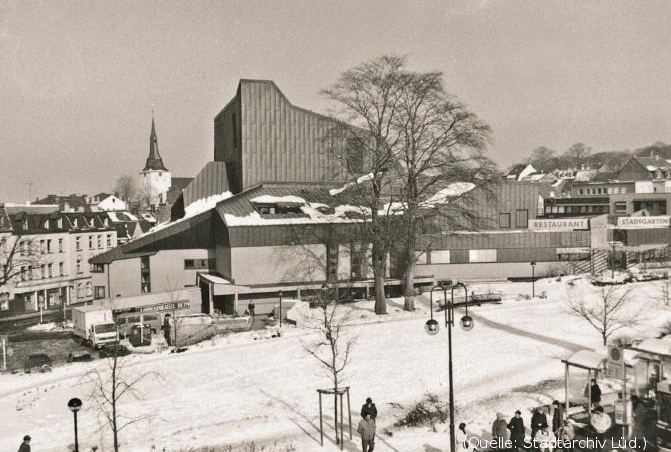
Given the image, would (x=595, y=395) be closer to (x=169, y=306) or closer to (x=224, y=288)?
(x=224, y=288)

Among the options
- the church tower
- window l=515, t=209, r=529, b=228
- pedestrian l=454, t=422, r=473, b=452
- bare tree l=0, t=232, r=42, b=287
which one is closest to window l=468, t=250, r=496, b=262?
window l=515, t=209, r=529, b=228

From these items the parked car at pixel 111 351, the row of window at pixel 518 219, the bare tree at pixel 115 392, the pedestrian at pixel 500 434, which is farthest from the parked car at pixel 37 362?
the row of window at pixel 518 219

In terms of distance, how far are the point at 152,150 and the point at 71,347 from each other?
16356 cm

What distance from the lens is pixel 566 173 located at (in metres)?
166

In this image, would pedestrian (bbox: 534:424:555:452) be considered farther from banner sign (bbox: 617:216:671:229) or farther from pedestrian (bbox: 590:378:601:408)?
banner sign (bbox: 617:216:671:229)

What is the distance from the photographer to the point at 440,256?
51.1m

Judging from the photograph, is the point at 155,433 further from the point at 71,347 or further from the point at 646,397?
the point at 71,347

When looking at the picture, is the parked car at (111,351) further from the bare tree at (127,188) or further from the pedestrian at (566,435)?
the bare tree at (127,188)

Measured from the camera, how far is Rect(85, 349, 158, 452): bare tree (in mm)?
19844

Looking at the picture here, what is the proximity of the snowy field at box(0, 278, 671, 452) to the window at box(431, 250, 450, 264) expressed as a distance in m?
12.9

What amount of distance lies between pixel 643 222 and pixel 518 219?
38.2 feet

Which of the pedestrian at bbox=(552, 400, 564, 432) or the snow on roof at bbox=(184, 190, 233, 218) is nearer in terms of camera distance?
the pedestrian at bbox=(552, 400, 564, 432)

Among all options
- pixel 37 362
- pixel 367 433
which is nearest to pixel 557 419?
pixel 367 433

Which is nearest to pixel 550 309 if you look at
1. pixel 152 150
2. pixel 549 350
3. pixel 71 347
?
pixel 549 350
